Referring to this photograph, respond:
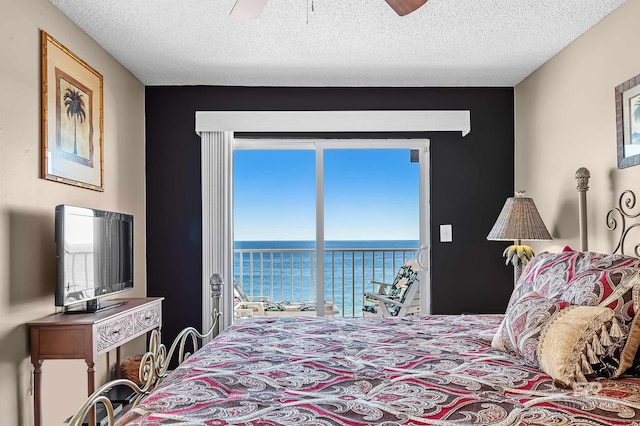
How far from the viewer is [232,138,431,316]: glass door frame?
4.74m

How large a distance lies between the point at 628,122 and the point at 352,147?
92.8 inches

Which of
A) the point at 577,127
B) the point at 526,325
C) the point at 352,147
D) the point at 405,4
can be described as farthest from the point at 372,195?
the point at 526,325

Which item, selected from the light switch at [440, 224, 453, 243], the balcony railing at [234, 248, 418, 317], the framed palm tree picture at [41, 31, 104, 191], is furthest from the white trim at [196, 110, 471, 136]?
the balcony railing at [234, 248, 418, 317]

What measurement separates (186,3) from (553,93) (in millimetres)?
2666

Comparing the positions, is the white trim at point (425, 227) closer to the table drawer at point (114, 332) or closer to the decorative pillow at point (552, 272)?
the decorative pillow at point (552, 272)

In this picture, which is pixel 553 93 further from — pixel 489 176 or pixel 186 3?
pixel 186 3

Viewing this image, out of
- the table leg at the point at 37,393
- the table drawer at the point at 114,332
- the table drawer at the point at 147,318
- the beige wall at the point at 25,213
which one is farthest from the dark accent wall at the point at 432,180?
the table leg at the point at 37,393

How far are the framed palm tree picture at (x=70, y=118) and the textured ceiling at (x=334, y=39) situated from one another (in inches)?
11.3

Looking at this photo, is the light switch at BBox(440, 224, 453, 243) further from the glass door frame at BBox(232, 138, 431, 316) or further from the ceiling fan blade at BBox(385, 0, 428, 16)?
the ceiling fan blade at BBox(385, 0, 428, 16)

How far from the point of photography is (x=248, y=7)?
2332 mm

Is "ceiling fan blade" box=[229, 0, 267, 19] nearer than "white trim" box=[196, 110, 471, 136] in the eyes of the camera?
Yes

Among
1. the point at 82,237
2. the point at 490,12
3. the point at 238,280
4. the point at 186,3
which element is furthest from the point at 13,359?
the point at 490,12

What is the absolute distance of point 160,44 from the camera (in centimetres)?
360

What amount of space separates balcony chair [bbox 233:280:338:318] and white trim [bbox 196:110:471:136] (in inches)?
56.5
